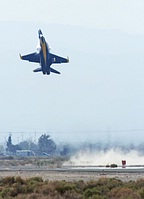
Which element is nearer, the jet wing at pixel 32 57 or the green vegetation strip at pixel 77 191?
the green vegetation strip at pixel 77 191

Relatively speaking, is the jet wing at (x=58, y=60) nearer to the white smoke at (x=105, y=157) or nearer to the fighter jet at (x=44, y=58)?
the fighter jet at (x=44, y=58)

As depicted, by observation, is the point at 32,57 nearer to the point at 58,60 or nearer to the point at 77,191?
the point at 58,60

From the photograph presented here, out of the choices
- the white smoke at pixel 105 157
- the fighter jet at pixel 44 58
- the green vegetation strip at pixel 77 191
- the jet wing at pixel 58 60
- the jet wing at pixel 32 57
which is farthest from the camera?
the white smoke at pixel 105 157

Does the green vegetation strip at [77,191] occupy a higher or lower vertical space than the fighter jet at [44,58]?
lower

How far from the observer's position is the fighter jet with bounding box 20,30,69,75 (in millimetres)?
82250

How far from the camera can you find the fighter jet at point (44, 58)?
82250 mm

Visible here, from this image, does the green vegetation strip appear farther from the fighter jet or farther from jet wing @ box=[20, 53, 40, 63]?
jet wing @ box=[20, 53, 40, 63]

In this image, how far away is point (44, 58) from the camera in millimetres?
82750

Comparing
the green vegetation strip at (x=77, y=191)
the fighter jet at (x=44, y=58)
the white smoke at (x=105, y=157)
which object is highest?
the fighter jet at (x=44, y=58)

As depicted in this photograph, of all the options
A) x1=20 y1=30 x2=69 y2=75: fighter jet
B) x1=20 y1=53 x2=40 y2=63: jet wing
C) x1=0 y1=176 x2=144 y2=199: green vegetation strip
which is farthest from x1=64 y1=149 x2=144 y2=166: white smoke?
x1=0 y1=176 x2=144 y2=199: green vegetation strip

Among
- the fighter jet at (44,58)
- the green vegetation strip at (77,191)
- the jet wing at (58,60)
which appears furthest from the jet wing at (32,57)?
the green vegetation strip at (77,191)

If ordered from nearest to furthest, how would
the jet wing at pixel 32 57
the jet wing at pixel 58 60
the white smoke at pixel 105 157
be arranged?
1. the jet wing at pixel 32 57
2. the jet wing at pixel 58 60
3. the white smoke at pixel 105 157

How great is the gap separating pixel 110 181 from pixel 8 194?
8921mm

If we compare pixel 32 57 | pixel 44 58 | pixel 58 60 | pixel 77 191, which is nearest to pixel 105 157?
pixel 58 60
